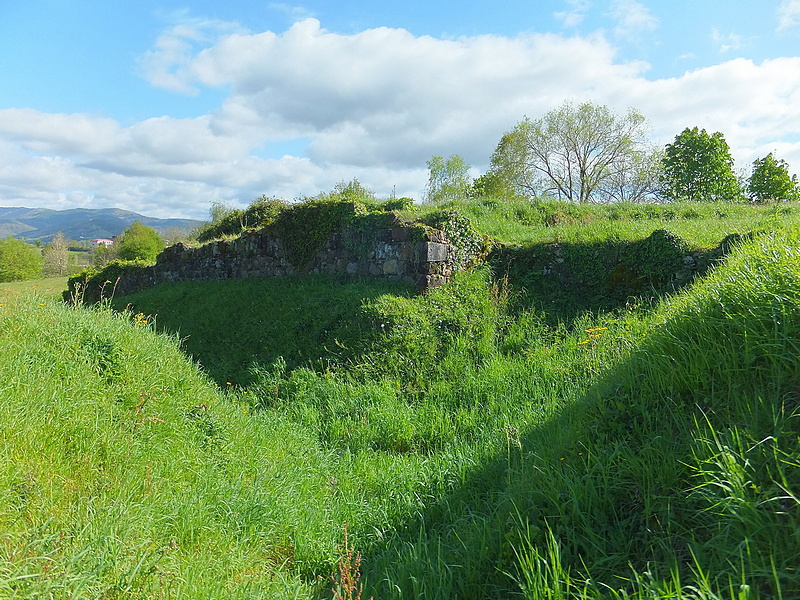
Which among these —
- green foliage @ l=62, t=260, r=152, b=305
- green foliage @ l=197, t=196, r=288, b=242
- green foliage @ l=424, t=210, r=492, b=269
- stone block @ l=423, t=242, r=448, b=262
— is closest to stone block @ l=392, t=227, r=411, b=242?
green foliage @ l=424, t=210, r=492, b=269

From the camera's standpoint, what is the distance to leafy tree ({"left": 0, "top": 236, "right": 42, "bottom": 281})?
48.0 metres

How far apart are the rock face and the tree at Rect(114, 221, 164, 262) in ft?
99.3

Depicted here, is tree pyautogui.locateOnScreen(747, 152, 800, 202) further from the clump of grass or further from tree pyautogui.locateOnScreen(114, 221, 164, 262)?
tree pyautogui.locateOnScreen(114, 221, 164, 262)

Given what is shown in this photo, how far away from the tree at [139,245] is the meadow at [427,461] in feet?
134

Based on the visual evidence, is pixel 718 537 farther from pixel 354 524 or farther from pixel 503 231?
pixel 503 231

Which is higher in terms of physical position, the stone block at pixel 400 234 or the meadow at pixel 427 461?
the stone block at pixel 400 234

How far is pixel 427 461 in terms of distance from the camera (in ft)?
15.6

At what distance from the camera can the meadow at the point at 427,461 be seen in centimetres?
226

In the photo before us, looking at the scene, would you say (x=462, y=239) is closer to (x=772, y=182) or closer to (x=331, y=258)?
(x=331, y=258)

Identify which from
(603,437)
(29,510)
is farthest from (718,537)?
(29,510)

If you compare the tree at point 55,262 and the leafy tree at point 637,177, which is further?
the tree at point 55,262

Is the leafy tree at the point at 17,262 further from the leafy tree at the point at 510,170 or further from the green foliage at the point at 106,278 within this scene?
the leafy tree at the point at 510,170

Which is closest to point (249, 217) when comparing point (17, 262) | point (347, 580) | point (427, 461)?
point (427, 461)

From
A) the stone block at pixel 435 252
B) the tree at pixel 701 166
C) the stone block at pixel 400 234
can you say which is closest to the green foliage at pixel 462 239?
the stone block at pixel 435 252
